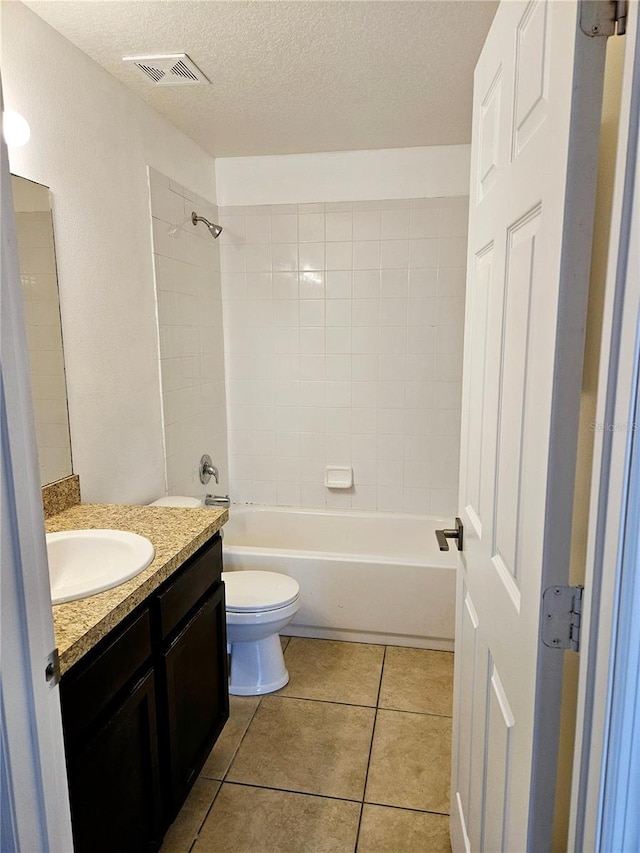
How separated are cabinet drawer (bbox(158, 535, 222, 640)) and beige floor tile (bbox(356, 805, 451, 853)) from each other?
88 cm

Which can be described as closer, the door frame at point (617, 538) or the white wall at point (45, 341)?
the door frame at point (617, 538)

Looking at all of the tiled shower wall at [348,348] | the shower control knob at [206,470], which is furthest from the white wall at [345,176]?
the shower control knob at [206,470]

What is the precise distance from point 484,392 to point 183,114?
2.09 m

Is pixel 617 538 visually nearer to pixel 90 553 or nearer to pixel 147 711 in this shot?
pixel 147 711

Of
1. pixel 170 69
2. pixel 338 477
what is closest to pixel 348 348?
pixel 338 477

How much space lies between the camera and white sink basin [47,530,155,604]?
1.45 metres

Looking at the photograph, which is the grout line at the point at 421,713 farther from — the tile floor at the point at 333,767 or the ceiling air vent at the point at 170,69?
the ceiling air vent at the point at 170,69

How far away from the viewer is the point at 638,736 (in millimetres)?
623

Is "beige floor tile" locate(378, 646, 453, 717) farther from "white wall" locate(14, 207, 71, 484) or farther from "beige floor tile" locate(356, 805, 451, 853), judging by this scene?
"white wall" locate(14, 207, 71, 484)

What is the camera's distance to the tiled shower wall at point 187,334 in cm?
253

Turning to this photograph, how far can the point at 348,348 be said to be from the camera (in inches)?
125

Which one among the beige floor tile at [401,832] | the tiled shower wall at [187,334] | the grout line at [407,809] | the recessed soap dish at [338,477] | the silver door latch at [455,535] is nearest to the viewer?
the silver door latch at [455,535]

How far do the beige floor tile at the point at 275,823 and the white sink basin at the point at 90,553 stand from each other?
0.91m

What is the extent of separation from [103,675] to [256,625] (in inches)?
42.6
